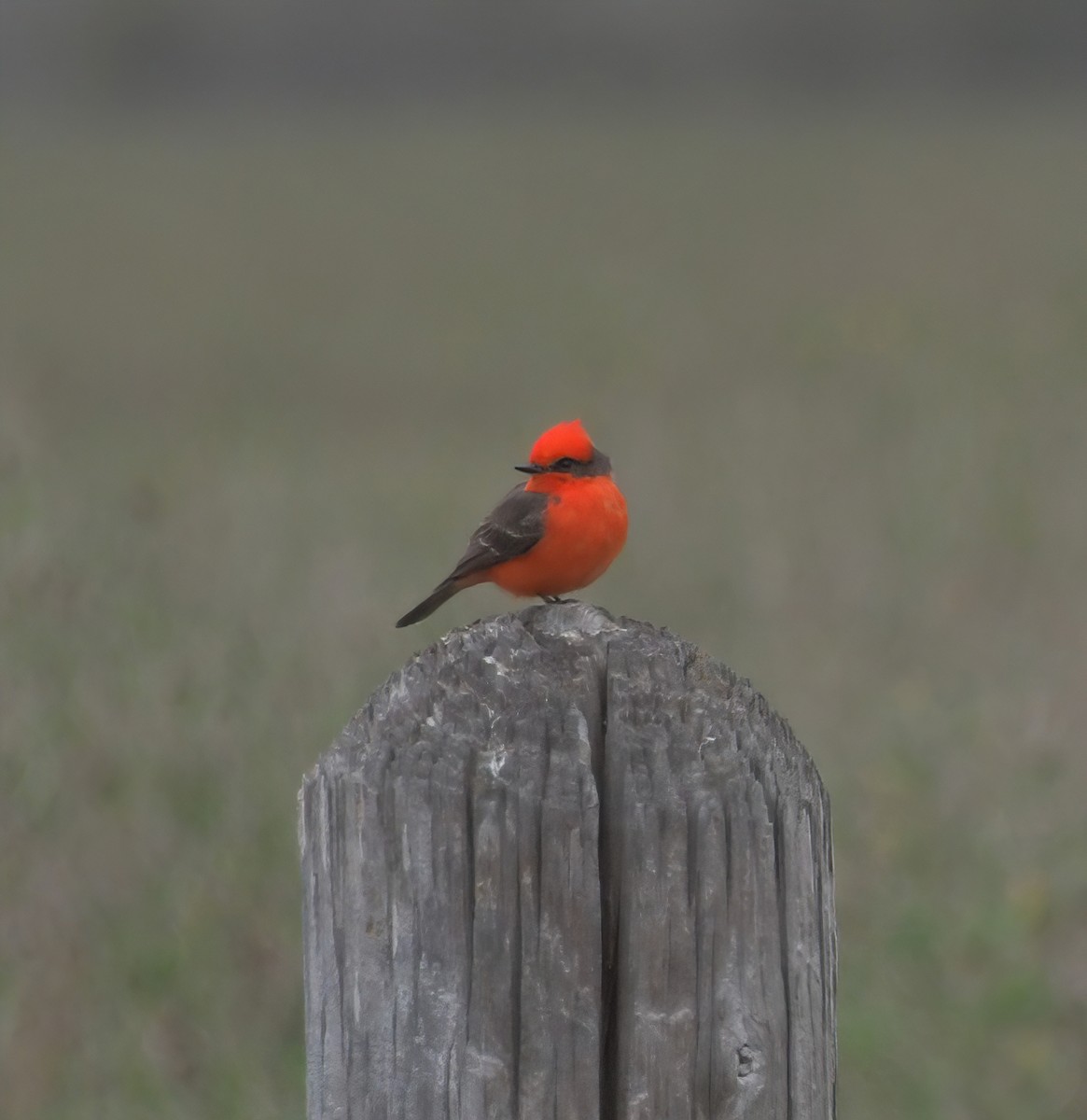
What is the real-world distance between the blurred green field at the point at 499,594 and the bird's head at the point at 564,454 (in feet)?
3.53

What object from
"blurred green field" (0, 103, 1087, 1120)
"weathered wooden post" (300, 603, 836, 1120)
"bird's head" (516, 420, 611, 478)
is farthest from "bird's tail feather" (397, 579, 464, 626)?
"weathered wooden post" (300, 603, 836, 1120)

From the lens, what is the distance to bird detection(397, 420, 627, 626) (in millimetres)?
3654

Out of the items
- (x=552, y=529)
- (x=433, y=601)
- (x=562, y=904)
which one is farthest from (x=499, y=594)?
(x=562, y=904)

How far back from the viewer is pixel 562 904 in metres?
1.78

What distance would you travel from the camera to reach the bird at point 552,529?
3654mm

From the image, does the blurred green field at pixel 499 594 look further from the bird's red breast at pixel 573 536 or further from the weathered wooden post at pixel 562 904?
the weathered wooden post at pixel 562 904

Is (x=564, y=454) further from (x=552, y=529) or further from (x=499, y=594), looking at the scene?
(x=499, y=594)

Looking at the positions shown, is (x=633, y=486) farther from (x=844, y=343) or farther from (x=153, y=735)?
(x=153, y=735)

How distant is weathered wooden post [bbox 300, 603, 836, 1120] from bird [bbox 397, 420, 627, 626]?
1.79m

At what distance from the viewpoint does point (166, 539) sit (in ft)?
16.5

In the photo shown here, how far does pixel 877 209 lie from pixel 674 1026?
2185 cm

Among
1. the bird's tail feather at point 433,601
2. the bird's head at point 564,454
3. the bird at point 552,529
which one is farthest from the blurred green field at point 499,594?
the bird's head at point 564,454

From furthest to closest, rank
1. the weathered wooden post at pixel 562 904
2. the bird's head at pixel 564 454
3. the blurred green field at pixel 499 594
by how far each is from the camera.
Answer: the blurred green field at pixel 499 594, the bird's head at pixel 564 454, the weathered wooden post at pixel 562 904

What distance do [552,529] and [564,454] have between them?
202mm
